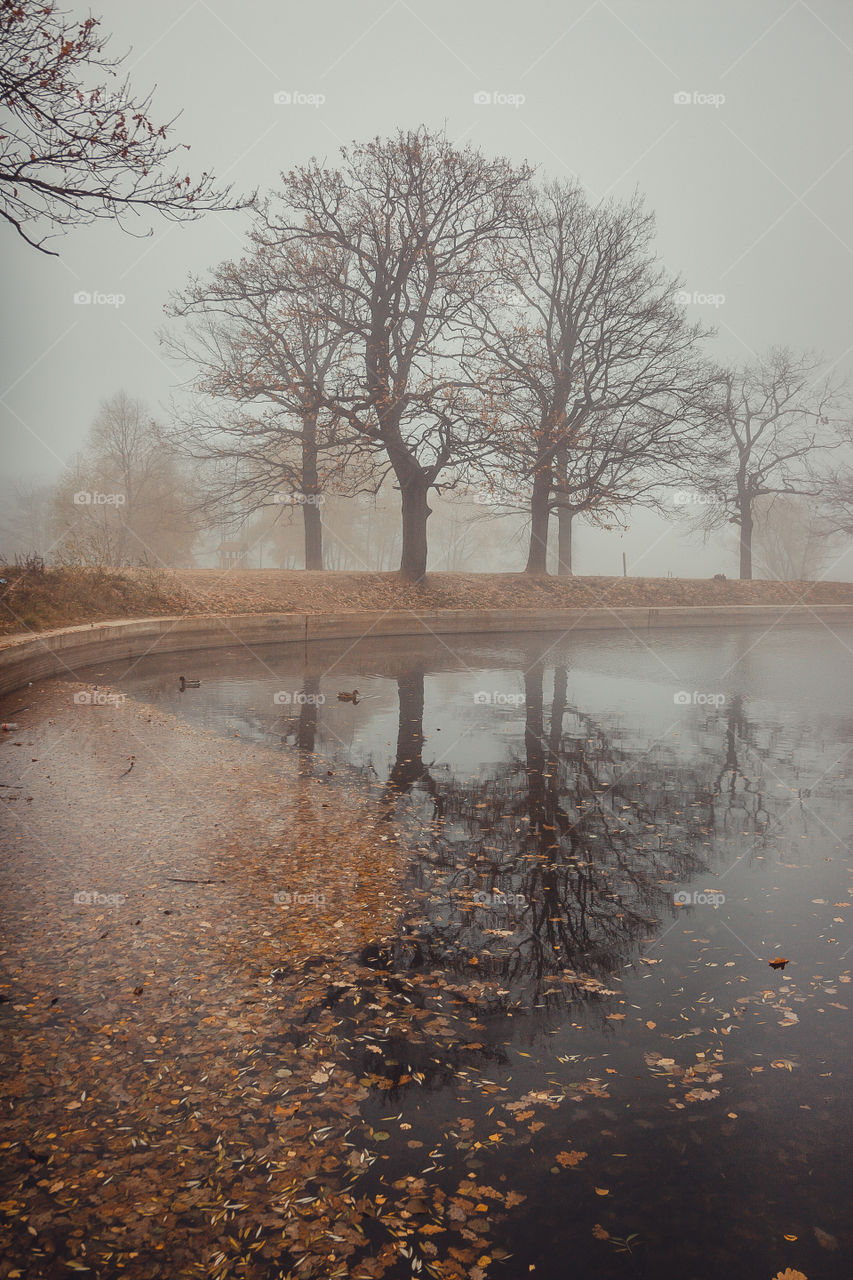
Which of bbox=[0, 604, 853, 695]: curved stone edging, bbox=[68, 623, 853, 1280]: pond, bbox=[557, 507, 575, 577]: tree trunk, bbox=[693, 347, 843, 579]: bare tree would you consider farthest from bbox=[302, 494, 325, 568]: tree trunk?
bbox=[68, 623, 853, 1280]: pond

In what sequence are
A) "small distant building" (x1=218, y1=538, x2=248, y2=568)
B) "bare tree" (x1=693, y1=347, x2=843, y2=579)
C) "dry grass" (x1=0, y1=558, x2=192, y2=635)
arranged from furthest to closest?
"small distant building" (x1=218, y1=538, x2=248, y2=568) < "bare tree" (x1=693, y1=347, x2=843, y2=579) < "dry grass" (x1=0, y1=558, x2=192, y2=635)

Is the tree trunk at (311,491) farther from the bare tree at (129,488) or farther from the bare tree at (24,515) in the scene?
the bare tree at (24,515)

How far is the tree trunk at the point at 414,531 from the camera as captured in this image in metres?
25.7

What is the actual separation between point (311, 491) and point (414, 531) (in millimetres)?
6037

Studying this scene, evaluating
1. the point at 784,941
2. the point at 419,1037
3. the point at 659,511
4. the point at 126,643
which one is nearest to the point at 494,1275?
the point at 419,1037

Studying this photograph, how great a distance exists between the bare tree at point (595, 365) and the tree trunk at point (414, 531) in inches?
117

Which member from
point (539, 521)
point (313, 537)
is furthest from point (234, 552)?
point (539, 521)

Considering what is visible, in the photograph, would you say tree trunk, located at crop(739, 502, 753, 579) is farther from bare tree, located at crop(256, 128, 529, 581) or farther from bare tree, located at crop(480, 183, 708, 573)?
bare tree, located at crop(256, 128, 529, 581)

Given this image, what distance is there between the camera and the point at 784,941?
14.0 ft

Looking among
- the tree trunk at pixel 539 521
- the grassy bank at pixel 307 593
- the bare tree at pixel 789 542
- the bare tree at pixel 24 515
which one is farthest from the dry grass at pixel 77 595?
the bare tree at pixel 789 542

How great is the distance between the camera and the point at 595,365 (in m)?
28.5

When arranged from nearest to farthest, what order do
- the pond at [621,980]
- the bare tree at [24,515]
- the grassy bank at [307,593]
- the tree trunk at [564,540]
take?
1. the pond at [621,980]
2. the grassy bank at [307,593]
3. the tree trunk at [564,540]
4. the bare tree at [24,515]

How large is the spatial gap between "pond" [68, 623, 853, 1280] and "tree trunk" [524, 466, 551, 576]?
779 inches

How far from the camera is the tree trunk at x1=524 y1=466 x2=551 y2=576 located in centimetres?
2900
